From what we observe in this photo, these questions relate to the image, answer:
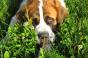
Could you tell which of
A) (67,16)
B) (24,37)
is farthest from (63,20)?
(24,37)

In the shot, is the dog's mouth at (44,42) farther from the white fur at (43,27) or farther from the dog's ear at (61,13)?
the dog's ear at (61,13)

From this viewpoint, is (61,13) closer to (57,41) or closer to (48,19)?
(48,19)

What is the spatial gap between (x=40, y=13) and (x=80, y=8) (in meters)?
0.94

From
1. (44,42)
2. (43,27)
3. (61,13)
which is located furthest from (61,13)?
(44,42)

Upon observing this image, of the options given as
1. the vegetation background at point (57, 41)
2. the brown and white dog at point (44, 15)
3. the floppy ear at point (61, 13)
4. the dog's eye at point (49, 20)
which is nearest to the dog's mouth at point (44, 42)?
the brown and white dog at point (44, 15)

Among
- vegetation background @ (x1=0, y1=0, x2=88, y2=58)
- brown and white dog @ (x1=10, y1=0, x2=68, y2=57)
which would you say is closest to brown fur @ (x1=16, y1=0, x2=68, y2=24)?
brown and white dog @ (x1=10, y1=0, x2=68, y2=57)

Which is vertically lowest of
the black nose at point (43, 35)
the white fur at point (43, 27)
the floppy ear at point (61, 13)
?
the black nose at point (43, 35)

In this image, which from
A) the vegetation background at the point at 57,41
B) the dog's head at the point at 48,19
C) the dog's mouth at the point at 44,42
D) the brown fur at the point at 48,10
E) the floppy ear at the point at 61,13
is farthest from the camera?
the floppy ear at the point at 61,13

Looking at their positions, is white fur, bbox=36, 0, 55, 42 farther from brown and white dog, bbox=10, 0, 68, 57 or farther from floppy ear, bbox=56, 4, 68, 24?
floppy ear, bbox=56, 4, 68, 24

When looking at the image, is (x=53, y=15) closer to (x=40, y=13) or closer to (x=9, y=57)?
(x=40, y=13)

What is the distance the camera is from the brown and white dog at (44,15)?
191 inches

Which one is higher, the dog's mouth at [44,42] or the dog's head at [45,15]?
the dog's head at [45,15]

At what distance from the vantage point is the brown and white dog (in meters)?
4.86

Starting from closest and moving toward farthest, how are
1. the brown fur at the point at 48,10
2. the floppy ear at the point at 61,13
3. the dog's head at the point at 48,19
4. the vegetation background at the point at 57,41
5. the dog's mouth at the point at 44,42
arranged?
the vegetation background at the point at 57,41
the dog's mouth at the point at 44,42
the dog's head at the point at 48,19
the brown fur at the point at 48,10
the floppy ear at the point at 61,13
